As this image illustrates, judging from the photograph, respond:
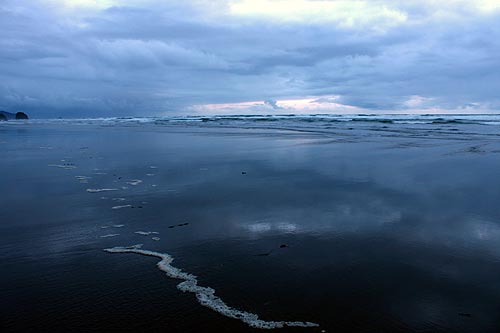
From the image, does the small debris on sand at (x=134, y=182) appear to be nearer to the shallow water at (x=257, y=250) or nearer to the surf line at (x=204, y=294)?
the shallow water at (x=257, y=250)

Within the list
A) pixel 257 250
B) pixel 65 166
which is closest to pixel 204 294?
pixel 257 250

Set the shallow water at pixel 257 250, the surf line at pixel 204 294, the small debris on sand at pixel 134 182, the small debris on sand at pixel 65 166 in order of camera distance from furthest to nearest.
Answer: the small debris on sand at pixel 65 166 < the small debris on sand at pixel 134 182 < the shallow water at pixel 257 250 < the surf line at pixel 204 294

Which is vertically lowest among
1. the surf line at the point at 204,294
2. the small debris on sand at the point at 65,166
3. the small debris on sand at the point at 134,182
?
the surf line at the point at 204,294

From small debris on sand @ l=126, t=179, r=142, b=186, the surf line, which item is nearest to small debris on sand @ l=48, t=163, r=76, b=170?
small debris on sand @ l=126, t=179, r=142, b=186

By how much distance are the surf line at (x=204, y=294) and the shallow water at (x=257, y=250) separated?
3.0 inches

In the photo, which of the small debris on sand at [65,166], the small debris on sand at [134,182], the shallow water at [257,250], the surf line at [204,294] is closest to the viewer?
the surf line at [204,294]

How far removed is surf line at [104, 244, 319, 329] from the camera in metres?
4.11

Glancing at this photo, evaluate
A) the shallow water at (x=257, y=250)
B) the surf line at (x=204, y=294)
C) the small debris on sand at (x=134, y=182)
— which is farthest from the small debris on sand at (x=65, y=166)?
the surf line at (x=204, y=294)

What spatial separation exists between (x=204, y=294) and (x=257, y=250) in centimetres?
153

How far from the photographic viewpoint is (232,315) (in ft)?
14.0

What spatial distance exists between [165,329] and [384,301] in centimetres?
244

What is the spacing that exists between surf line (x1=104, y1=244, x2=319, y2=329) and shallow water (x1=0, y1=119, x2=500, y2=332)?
0.08 metres

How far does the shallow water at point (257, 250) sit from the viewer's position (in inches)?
169

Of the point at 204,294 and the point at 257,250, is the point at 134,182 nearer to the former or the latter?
the point at 257,250
